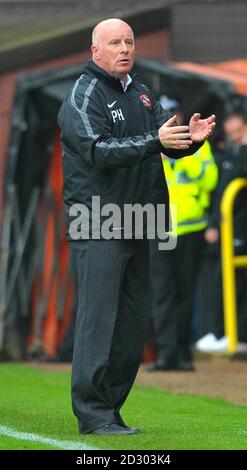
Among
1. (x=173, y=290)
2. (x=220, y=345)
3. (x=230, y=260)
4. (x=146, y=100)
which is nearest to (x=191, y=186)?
(x=173, y=290)

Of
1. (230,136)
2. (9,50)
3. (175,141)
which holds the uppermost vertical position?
(9,50)

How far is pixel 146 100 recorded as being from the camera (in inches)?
288

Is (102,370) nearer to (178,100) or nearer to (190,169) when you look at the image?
(190,169)

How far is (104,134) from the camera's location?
6.99 metres

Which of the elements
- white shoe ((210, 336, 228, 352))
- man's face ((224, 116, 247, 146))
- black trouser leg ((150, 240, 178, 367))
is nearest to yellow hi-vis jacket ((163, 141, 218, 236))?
black trouser leg ((150, 240, 178, 367))

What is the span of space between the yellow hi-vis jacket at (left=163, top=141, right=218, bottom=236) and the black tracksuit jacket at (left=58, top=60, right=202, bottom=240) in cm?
464

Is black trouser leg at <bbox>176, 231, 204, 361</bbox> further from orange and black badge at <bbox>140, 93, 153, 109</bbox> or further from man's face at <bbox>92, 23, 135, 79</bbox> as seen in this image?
man's face at <bbox>92, 23, 135, 79</bbox>

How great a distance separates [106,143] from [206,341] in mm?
6933

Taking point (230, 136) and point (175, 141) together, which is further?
point (230, 136)

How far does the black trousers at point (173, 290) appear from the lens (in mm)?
12188

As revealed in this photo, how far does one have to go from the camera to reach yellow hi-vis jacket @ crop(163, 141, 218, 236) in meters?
12.0
